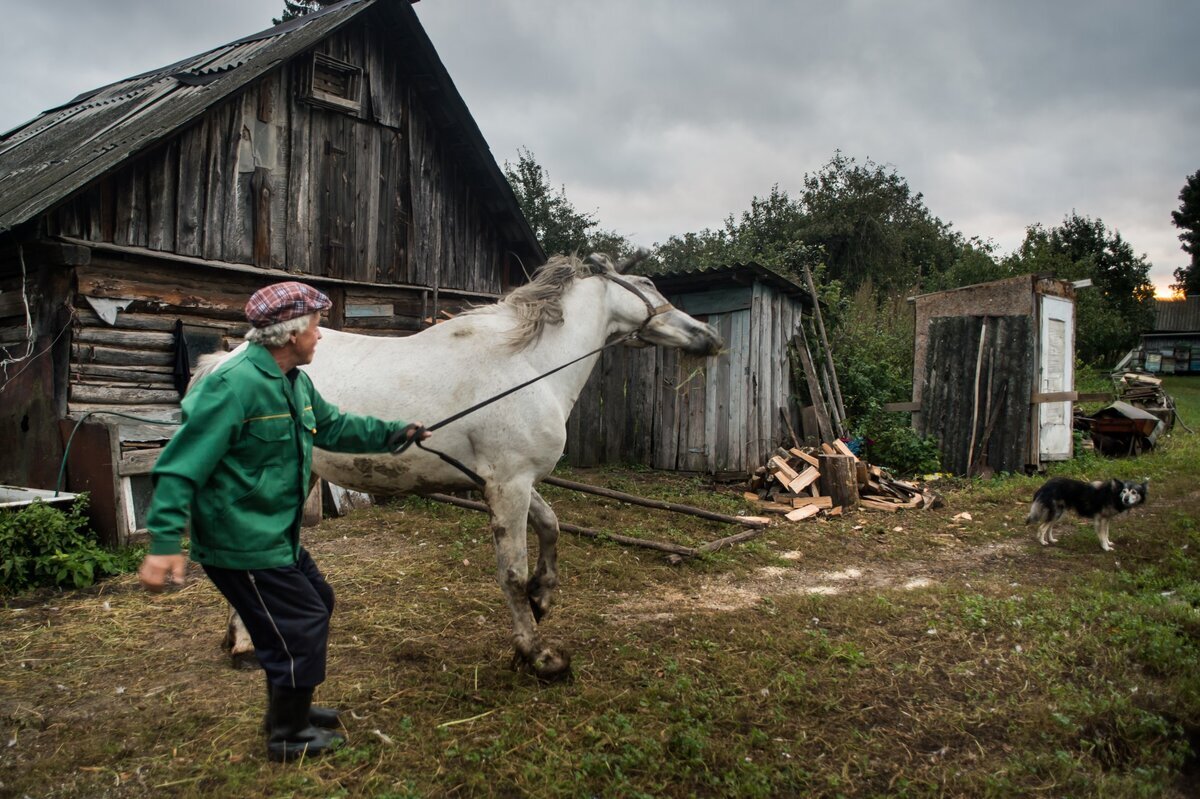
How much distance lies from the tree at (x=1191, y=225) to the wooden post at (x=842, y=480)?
44.7 meters

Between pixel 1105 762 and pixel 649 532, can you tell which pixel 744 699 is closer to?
pixel 1105 762

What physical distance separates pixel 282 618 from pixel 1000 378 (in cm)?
1110

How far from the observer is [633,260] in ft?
15.9

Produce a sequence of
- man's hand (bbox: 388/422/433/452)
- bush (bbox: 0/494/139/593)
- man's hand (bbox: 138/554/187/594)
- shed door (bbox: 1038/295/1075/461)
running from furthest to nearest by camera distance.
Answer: shed door (bbox: 1038/295/1075/461) < bush (bbox: 0/494/139/593) < man's hand (bbox: 388/422/433/452) < man's hand (bbox: 138/554/187/594)

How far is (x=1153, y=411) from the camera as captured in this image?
14695 millimetres

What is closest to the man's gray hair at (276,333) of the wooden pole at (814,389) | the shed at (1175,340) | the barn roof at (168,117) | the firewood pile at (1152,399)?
the barn roof at (168,117)

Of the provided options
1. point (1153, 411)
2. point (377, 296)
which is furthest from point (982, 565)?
point (1153, 411)

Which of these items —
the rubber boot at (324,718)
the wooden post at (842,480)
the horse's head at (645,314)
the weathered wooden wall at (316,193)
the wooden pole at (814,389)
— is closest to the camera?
the rubber boot at (324,718)

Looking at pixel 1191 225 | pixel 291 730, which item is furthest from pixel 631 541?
pixel 1191 225

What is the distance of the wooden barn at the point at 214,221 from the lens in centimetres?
675

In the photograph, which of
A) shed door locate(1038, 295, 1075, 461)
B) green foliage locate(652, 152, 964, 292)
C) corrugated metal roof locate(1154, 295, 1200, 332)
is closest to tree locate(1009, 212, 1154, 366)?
green foliage locate(652, 152, 964, 292)

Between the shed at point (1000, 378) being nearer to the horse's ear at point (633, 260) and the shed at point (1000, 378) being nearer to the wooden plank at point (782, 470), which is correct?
the wooden plank at point (782, 470)

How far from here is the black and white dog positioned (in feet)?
21.8

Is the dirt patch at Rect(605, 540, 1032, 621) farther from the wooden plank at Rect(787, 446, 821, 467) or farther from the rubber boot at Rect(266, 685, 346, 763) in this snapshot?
the wooden plank at Rect(787, 446, 821, 467)
